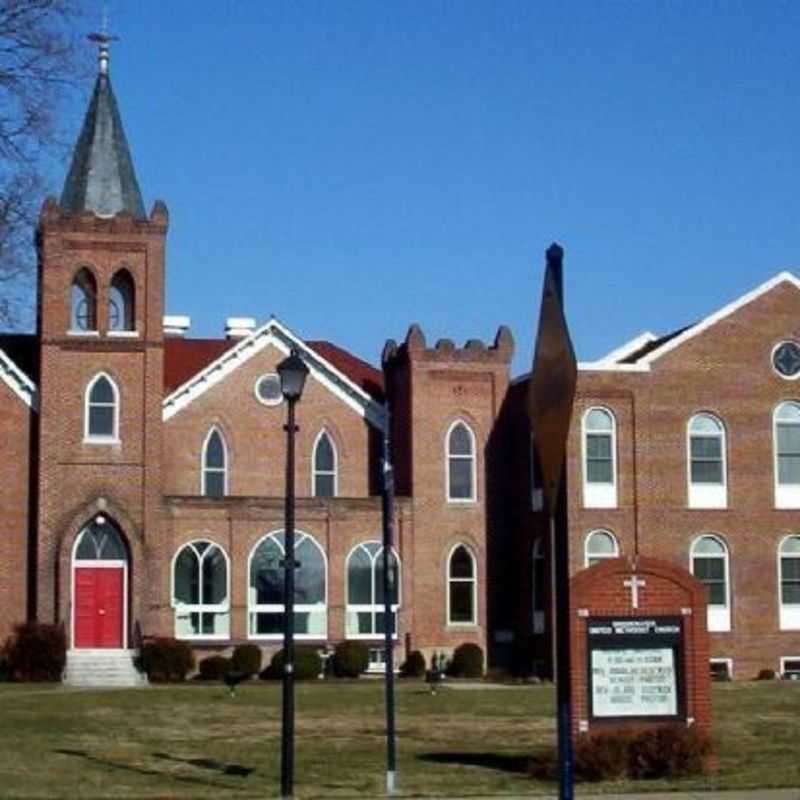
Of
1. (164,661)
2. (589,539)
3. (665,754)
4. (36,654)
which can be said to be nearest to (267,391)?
(164,661)

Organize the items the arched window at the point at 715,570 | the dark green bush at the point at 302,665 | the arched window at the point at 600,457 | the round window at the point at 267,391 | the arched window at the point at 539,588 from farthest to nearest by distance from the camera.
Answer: the round window at the point at 267,391 → the arched window at the point at 715,570 → the arched window at the point at 600,457 → the arched window at the point at 539,588 → the dark green bush at the point at 302,665

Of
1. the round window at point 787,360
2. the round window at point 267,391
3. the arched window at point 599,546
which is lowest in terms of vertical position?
the arched window at point 599,546

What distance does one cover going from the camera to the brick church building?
48531 mm

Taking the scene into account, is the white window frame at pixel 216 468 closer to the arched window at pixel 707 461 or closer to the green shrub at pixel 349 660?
the green shrub at pixel 349 660

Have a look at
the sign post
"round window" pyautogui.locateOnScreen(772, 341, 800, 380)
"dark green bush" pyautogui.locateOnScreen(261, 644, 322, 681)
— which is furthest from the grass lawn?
"round window" pyautogui.locateOnScreen(772, 341, 800, 380)

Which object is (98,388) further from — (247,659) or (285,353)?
(247,659)

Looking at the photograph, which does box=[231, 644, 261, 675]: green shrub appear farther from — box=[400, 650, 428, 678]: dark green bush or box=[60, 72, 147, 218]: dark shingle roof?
box=[60, 72, 147, 218]: dark shingle roof

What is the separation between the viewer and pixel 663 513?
167ft

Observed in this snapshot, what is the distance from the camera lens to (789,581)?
51.4 meters

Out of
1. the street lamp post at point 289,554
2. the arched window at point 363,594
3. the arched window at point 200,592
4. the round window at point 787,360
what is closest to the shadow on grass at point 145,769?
the street lamp post at point 289,554

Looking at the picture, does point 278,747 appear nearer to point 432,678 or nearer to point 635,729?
point 635,729

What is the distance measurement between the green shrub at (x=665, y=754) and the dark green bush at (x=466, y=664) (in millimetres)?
28558

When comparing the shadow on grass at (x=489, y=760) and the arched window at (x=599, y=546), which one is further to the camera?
the arched window at (x=599, y=546)

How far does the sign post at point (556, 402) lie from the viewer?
10.0 meters
